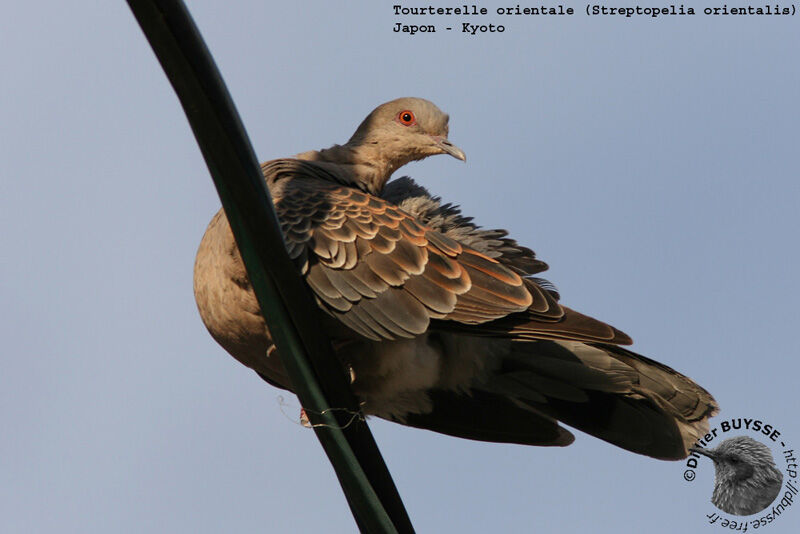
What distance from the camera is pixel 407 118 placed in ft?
15.4

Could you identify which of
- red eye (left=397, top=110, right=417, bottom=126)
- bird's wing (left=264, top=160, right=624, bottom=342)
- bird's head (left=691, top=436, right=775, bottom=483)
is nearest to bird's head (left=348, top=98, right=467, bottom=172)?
red eye (left=397, top=110, right=417, bottom=126)

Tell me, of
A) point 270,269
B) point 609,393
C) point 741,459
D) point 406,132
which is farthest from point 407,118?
point 270,269

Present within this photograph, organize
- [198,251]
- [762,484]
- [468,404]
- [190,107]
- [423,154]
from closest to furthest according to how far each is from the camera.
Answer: [190,107] → [762,484] → [198,251] → [468,404] → [423,154]

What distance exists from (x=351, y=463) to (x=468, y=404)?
1500mm

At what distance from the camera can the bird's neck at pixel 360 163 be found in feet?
14.2

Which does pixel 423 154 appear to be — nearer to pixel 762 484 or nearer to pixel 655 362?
pixel 655 362

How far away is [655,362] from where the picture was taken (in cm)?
374

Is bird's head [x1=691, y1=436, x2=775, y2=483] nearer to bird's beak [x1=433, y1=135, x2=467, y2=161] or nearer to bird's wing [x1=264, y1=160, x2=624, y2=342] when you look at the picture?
bird's wing [x1=264, y1=160, x2=624, y2=342]

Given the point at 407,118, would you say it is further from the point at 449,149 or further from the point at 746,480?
the point at 746,480

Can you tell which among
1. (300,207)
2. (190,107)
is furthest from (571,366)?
(190,107)

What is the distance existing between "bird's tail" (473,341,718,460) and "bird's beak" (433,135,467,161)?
1065 mm

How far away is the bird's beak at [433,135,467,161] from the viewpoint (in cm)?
466

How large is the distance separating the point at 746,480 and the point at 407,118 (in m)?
2.10

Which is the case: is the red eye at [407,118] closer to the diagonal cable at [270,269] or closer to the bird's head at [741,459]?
the bird's head at [741,459]
